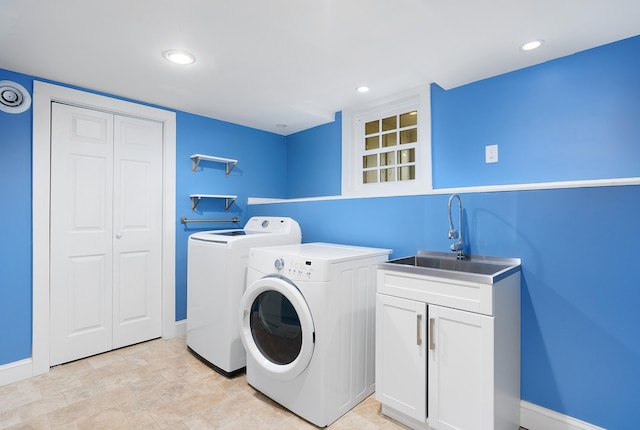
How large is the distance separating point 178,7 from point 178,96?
1256 mm

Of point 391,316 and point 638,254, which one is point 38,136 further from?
point 638,254

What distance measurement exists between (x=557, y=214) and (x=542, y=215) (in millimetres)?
62

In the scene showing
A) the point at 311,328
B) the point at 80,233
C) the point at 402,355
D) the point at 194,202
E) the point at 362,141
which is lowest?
the point at 402,355

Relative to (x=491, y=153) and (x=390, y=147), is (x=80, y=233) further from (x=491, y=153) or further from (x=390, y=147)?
(x=491, y=153)

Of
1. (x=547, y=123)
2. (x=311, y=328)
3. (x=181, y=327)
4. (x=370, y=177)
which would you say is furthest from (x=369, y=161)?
(x=181, y=327)

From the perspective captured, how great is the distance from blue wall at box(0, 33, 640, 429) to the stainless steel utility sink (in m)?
0.05

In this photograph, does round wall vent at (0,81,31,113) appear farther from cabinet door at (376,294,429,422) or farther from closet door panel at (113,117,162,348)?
cabinet door at (376,294,429,422)

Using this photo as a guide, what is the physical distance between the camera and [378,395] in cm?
175

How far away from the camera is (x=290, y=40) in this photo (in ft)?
6.19

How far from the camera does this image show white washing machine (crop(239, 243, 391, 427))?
1.70 meters

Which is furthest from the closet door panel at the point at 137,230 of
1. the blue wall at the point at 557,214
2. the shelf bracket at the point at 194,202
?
the blue wall at the point at 557,214

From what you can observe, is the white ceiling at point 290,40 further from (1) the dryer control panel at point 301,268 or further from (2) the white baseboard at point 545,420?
(2) the white baseboard at point 545,420

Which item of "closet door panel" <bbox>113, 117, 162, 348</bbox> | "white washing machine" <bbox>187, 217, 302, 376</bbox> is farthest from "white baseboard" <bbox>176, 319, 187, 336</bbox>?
"white washing machine" <bbox>187, 217, 302, 376</bbox>

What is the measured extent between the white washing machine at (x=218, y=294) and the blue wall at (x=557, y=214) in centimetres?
82
